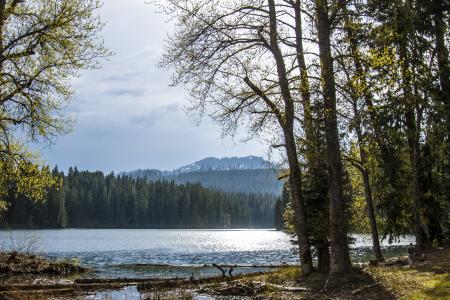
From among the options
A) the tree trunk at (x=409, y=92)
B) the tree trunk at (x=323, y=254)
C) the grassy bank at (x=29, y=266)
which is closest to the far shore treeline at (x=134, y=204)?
the grassy bank at (x=29, y=266)

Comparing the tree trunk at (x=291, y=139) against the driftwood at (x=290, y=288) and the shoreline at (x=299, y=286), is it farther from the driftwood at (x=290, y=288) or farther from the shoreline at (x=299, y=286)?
the driftwood at (x=290, y=288)

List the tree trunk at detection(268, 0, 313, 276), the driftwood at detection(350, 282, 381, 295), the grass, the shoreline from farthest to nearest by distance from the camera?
the tree trunk at detection(268, 0, 313, 276) → the driftwood at detection(350, 282, 381, 295) → the shoreline → the grass

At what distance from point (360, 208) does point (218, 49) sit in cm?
1657

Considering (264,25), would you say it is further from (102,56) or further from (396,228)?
(396,228)

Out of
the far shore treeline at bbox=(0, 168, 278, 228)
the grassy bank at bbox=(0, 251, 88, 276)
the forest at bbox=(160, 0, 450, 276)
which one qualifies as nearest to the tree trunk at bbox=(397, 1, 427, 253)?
the forest at bbox=(160, 0, 450, 276)

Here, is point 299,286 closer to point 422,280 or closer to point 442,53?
point 422,280

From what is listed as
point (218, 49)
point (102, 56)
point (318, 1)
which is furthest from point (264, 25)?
point (102, 56)

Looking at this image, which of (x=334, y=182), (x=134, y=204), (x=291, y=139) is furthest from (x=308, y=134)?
(x=134, y=204)

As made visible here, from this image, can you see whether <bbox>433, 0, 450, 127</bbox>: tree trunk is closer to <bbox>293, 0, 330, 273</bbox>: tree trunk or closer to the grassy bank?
<bbox>293, 0, 330, 273</bbox>: tree trunk

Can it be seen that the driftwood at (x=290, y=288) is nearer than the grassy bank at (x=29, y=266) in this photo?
Yes

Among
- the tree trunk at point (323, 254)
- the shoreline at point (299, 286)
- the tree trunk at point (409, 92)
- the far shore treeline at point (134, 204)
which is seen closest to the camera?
the shoreline at point (299, 286)

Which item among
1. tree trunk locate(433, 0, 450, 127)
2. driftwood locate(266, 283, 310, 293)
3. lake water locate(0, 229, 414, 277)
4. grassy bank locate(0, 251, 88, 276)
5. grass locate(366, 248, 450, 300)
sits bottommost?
lake water locate(0, 229, 414, 277)

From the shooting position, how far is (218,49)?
59.4 feet

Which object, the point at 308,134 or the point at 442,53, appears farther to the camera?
the point at 308,134
